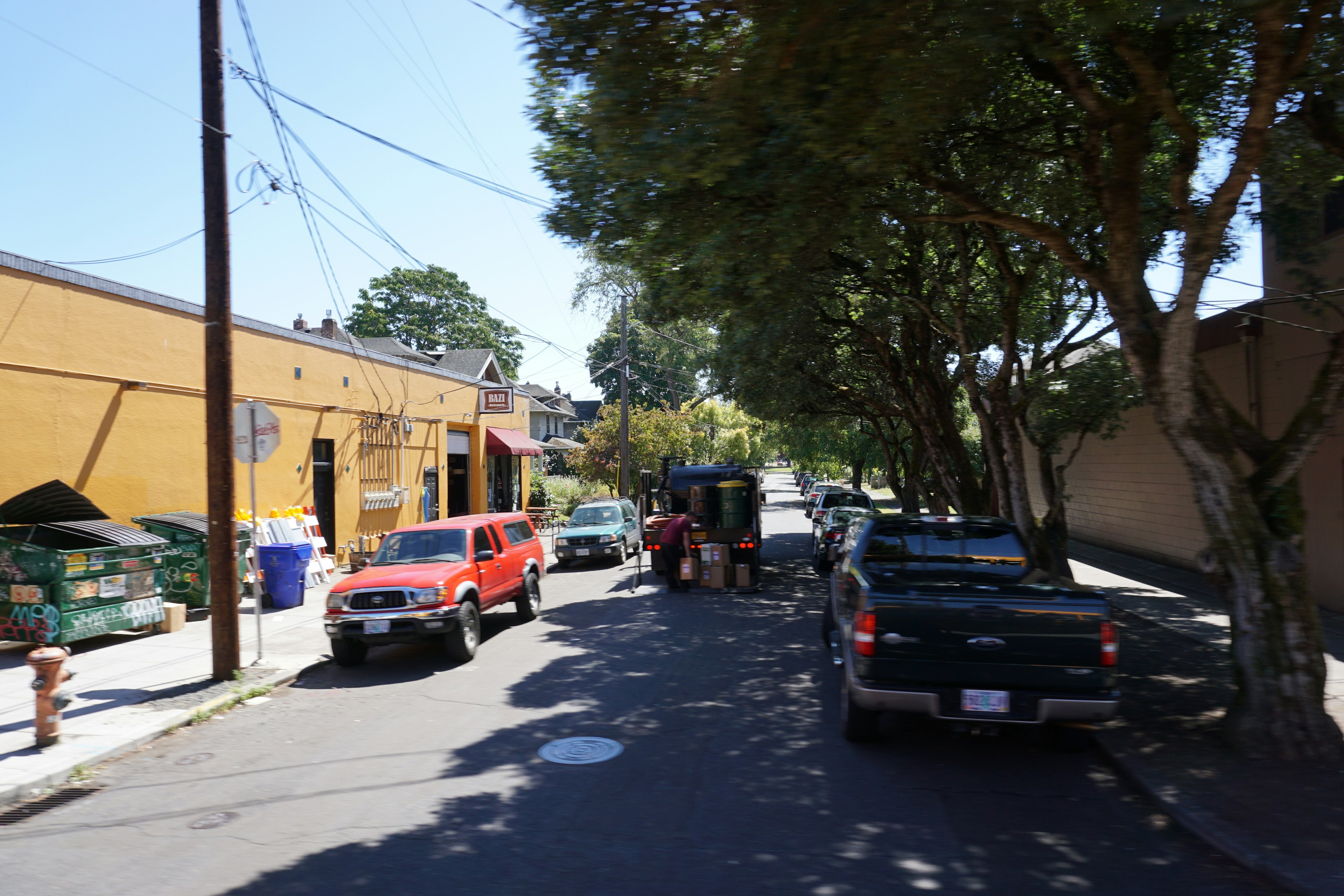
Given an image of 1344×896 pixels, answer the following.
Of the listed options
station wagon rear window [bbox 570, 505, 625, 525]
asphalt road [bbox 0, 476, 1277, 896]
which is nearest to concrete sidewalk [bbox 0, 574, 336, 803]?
asphalt road [bbox 0, 476, 1277, 896]

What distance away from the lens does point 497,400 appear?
26016mm

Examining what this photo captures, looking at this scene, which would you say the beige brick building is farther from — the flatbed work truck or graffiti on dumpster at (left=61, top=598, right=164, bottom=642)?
graffiti on dumpster at (left=61, top=598, right=164, bottom=642)

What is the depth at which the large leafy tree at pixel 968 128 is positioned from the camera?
6.64m

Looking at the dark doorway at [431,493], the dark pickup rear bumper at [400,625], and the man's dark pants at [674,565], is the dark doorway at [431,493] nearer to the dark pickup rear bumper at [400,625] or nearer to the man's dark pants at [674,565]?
the man's dark pants at [674,565]

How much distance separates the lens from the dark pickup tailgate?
601 centimetres

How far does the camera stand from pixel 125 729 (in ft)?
25.3

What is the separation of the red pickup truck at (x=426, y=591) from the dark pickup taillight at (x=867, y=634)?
5405mm

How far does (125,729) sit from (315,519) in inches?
397

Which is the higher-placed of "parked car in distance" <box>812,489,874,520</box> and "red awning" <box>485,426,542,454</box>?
"red awning" <box>485,426,542,454</box>

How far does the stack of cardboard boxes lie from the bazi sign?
A: 431 inches

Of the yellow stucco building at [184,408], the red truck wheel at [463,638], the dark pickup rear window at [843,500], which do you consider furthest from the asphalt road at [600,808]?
the dark pickup rear window at [843,500]

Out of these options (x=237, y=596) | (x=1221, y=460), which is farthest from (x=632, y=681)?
(x=1221, y=460)

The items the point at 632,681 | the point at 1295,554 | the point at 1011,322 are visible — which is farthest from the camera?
the point at 1011,322

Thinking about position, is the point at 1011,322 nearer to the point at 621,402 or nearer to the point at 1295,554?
the point at 1295,554
